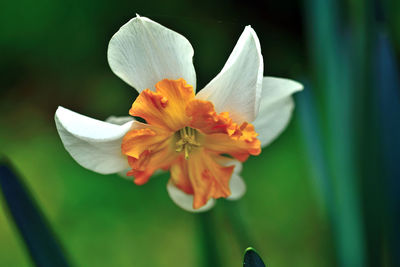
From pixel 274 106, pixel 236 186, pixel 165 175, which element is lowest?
pixel 165 175

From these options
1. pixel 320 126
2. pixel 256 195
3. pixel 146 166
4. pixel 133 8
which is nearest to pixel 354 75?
pixel 320 126

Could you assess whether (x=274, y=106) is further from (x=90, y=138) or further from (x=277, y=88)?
(x=90, y=138)

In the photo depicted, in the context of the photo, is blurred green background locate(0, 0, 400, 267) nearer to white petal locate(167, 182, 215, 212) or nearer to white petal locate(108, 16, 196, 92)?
white petal locate(167, 182, 215, 212)

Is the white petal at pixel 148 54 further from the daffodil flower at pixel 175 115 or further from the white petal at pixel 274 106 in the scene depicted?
the white petal at pixel 274 106

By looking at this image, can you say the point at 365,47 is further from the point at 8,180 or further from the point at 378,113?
the point at 8,180

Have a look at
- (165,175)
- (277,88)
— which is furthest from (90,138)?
(165,175)

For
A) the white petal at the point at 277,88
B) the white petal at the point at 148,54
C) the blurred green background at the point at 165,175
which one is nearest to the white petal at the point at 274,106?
the white petal at the point at 277,88

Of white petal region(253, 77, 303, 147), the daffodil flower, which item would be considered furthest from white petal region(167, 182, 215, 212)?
white petal region(253, 77, 303, 147)
